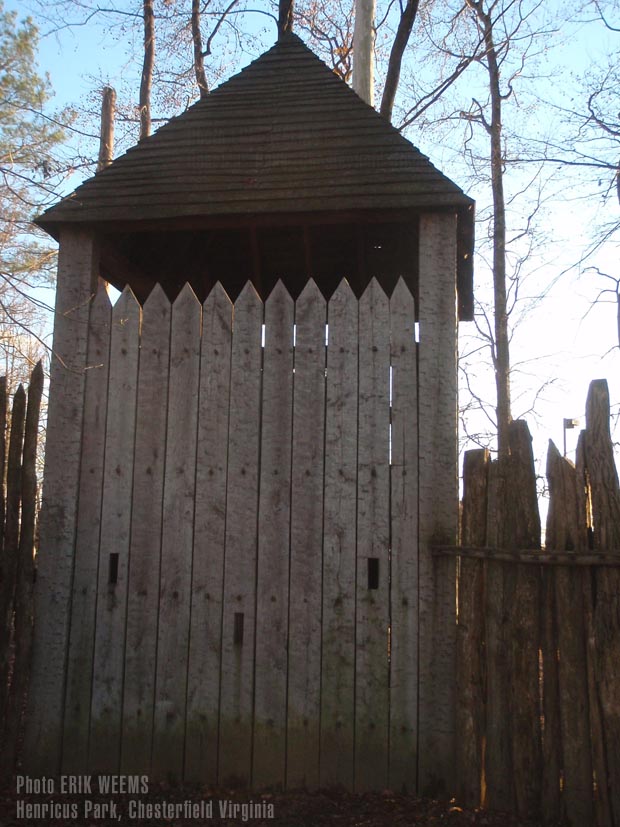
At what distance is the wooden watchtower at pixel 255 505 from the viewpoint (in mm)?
4594

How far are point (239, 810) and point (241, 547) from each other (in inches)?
60.5

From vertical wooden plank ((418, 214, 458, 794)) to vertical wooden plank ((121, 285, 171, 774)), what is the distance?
5.67 ft

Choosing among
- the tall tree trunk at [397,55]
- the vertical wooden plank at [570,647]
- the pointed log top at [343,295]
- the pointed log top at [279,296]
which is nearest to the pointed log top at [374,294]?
the pointed log top at [343,295]

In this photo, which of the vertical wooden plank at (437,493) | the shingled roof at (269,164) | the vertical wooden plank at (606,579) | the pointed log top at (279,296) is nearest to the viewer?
the vertical wooden plank at (606,579)

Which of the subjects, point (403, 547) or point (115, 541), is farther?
point (115, 541)

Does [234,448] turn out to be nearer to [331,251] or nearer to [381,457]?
[381,457]

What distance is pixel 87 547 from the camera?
4953 millimetres

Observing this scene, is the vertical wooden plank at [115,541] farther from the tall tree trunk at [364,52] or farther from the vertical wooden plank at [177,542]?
the tall tree trunk at [364,52]

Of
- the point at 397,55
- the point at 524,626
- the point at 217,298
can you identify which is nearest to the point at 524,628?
the point at 524,626

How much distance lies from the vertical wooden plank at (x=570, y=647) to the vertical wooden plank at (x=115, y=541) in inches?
105

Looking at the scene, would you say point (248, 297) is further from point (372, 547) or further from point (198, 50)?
point (198, 50)

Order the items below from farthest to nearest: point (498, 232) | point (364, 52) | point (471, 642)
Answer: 1. point (498, 232)
2. point (364, 52)
3. point (471, 642)

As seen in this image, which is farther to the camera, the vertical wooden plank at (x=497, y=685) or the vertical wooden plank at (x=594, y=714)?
the vertical wooden plank at (x=497, y=685)

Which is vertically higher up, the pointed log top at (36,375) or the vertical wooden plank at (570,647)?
the pointed log top at (36,375)
